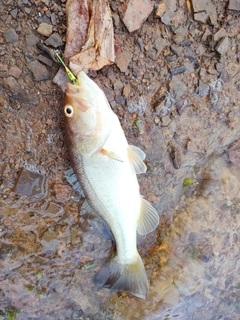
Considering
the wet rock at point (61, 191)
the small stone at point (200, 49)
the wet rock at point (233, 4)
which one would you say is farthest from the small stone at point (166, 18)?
the wet rock at point (61, 191)

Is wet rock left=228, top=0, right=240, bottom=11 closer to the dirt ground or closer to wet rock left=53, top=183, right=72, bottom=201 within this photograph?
the dirt ground

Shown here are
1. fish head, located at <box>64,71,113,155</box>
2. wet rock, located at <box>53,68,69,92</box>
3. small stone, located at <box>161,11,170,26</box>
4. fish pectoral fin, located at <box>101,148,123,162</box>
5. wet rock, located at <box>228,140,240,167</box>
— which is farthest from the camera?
wet rock, located at <box>228,140,240,167</box>

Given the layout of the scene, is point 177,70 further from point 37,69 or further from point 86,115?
point 37,69

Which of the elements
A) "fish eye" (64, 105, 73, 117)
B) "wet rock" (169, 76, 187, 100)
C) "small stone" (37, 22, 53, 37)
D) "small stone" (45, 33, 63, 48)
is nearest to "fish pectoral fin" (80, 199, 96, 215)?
"fish eye" (64, 105, 73, 117)

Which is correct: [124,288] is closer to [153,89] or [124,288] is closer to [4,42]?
[153,89]

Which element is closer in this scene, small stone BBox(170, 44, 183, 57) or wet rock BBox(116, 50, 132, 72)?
wet rock BBox(116, 50, 132, 72)
